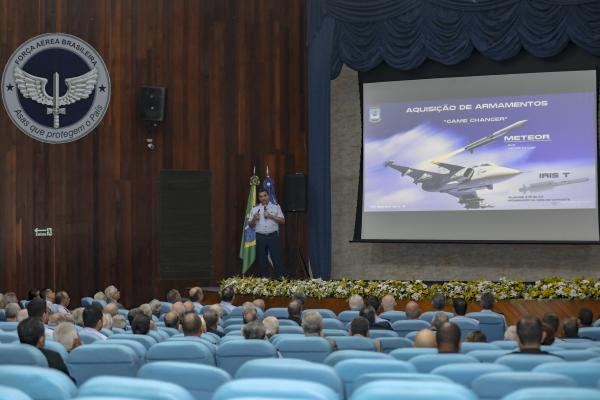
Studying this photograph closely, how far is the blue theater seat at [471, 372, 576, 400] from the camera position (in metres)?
3.06

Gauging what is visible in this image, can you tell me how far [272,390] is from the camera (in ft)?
8.11

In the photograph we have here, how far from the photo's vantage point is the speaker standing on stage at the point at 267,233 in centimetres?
1328

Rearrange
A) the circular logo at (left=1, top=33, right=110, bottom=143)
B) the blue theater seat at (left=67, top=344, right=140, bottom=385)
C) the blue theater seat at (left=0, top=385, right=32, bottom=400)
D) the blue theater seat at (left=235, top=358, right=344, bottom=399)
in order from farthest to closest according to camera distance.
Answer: the circular logo at (left=1, top=33, right=110, bottom=143) → the blue theater seat at (left=67, top=344, right=140, bottom=385) → the blue theater seat at (left=235, top=358, right=344, bottom=399) → the blue theater seat at (left=0, top=385, right=32, bottom=400)

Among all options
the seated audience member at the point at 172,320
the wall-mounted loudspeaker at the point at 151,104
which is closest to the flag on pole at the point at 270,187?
the wall-mounted loudspeaker at the point at 151,104

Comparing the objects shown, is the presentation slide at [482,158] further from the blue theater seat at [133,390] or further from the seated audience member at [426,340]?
the blue theater seat at [133,390]

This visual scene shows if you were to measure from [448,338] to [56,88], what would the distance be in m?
9.83

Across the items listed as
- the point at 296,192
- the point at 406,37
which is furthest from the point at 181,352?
the point at 406,37

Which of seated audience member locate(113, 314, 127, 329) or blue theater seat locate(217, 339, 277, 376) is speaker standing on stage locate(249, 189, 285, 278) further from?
blue theater seat locate(217, 339, 277, 376)

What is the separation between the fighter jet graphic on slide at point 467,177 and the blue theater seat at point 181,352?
8838 mm

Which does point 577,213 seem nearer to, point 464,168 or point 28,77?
point 464,168

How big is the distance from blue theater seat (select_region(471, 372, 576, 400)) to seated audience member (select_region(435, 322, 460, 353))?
1.37 metres

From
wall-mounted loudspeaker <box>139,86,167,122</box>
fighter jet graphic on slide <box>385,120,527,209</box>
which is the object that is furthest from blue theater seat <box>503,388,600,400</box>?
wall-mounted loudspeaker <box>139,86,167,122</box>

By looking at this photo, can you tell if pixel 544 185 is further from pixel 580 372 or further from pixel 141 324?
pixel 580 372

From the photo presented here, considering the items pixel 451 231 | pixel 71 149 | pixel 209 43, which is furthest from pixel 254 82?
pixel 451 231
